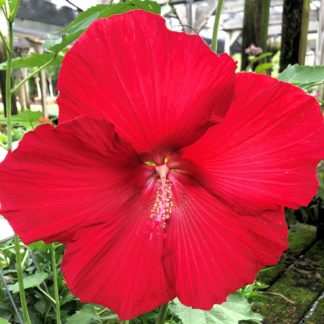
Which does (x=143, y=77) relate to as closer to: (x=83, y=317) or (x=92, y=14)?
(x=92, y=14)

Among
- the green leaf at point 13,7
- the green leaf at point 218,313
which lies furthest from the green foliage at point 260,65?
the green leaf at point 13,7

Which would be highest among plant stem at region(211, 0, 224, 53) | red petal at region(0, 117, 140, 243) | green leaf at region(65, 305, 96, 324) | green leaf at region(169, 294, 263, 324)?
plant stem at region(211, 0, 224, 53)

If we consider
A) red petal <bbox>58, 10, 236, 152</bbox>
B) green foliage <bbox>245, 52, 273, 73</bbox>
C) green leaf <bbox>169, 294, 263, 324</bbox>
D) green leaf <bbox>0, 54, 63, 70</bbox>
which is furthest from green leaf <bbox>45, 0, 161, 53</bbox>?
green foliage <bbox>245, 52, 273, 73</bbox>

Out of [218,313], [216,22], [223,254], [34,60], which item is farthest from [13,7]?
[218,313]

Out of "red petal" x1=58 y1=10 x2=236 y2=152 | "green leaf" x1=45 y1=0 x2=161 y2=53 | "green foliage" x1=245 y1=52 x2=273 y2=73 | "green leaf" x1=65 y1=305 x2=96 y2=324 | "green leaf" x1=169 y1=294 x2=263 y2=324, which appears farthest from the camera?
"green foliage" x1=245 y1=52 x2=273 y2=73

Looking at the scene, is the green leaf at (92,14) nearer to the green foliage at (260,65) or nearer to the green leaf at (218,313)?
the green leaf at (218,313)

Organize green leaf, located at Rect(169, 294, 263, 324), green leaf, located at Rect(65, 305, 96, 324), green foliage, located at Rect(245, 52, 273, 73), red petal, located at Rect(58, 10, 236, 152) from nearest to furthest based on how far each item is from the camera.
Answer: red petal, located at Rect(58, 10, 236, 152)
green leaf, located at Rect(169, 294, 263, 324)
green leaf, located at Rect(65, 305, 96, 324)
green foliage, located at Rect(245, 52, 273, 73)

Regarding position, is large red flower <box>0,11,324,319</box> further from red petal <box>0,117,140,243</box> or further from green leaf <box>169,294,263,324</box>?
green leaf <box>169,294,263,324</box>

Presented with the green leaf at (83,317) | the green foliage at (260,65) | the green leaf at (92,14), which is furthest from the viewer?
the green foliage at (260,65)
